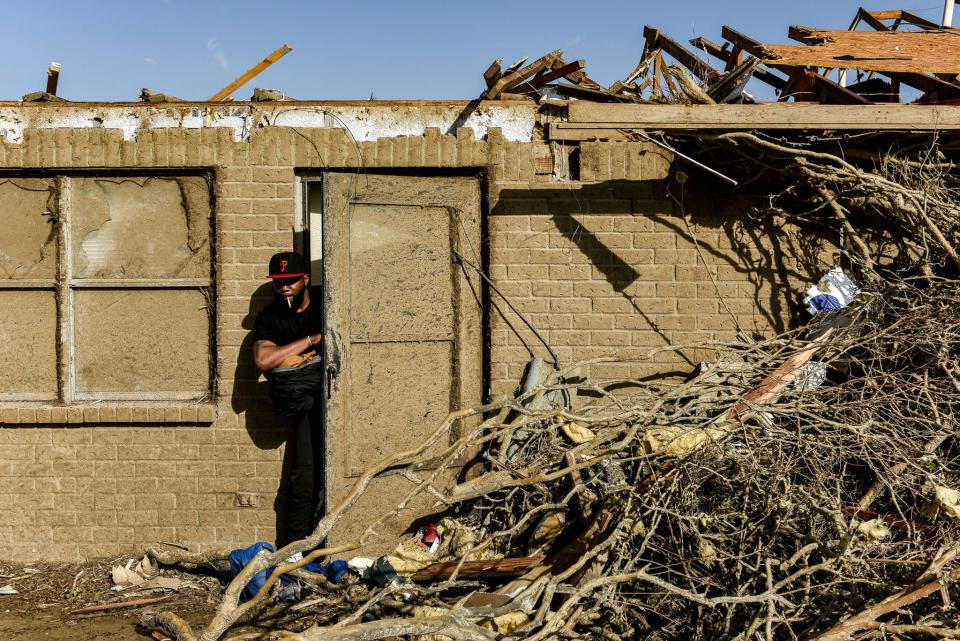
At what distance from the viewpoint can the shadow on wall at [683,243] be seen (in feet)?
17.9

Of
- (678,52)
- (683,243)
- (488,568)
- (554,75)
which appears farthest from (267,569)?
(678,52)

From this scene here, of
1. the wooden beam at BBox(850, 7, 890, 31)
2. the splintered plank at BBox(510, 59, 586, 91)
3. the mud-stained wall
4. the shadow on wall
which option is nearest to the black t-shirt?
the mud-stained wall

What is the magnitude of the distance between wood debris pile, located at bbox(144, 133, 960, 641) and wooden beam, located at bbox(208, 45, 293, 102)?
2.74 m

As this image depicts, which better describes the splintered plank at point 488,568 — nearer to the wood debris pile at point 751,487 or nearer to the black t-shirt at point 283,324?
the wood debris pile at point 751,487

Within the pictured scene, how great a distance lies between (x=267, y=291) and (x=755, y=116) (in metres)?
3.14

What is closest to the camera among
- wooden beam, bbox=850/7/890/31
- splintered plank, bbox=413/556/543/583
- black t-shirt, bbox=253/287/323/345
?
splintered plank, bbox=413/556/543/583

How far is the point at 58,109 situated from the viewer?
559 cm

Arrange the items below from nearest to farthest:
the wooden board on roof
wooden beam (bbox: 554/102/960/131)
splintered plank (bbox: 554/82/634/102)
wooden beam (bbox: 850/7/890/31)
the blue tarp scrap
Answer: wooden beam (bbox: 554/102/960/131), the blue tarp scrap, the wooden board on roof, splintered plank (bbox: 554/82/634/102), wooden beam (bbox: 850/7/890/31)

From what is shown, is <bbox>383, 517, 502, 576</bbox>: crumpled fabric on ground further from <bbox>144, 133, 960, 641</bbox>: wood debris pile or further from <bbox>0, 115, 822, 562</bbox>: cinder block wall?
<bbox>0, 115, 822, 562</bbox>: cinder block wall

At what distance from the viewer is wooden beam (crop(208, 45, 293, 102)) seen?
229 inches

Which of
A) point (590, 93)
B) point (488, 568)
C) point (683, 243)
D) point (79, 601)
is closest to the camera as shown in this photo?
point (488, 568)

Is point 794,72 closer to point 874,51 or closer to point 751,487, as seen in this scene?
point 874,51

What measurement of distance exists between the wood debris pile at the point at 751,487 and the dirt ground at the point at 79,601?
440 mm

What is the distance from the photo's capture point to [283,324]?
5.37m
